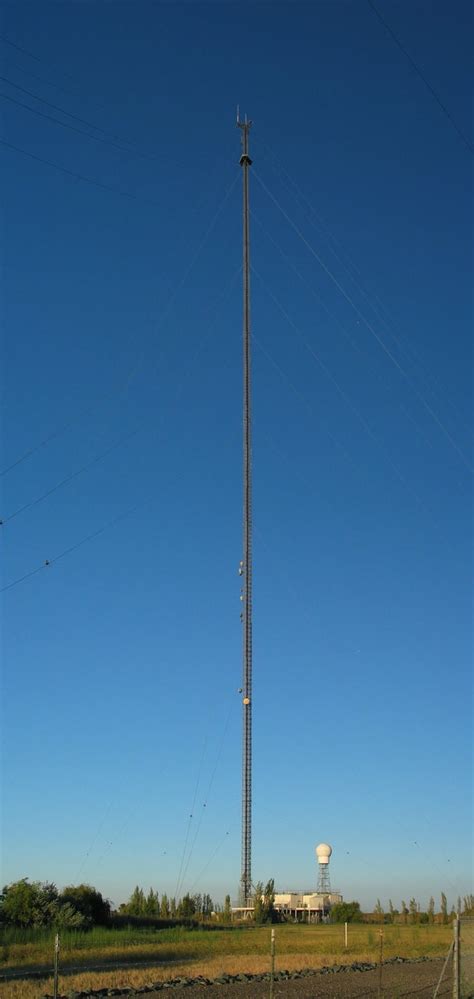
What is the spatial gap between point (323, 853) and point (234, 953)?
2686 centimetres

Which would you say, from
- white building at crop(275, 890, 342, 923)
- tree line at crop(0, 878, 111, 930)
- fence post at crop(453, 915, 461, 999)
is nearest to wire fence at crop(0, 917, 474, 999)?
fence post at crop(453, 915, 461, 999)

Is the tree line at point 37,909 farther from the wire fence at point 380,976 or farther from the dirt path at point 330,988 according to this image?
the dirt path at point 330,988

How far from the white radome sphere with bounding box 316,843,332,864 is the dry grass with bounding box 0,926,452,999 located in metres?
10.4

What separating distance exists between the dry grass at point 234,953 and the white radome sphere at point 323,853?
34.0ft

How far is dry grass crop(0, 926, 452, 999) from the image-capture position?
23.1 meters

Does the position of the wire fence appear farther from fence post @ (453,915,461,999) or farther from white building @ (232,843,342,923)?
white building @ (232,843,342,923)

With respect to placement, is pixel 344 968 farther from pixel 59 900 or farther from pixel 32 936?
pixel 59 900

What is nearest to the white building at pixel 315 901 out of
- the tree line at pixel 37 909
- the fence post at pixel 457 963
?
the tree line at pixel 37 909

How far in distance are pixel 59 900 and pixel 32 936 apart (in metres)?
5.58

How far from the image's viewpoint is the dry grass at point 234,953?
75.6ft

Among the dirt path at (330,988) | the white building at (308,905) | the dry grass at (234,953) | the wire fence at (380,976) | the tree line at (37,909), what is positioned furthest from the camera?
the white building at (308,905)

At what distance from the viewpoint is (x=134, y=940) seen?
38062mm

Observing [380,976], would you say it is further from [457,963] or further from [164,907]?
[164,907]

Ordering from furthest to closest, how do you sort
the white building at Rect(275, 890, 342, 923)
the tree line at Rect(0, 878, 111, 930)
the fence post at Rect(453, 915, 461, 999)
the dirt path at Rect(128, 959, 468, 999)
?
the white building at Rect(275, 890, 342, 923) → the tree line at Rect(0, 878, 111, 930) → the dirt path at Rect(128, 959, 468, 999) → the fence post at Rect(453, 915, 461, 999)
